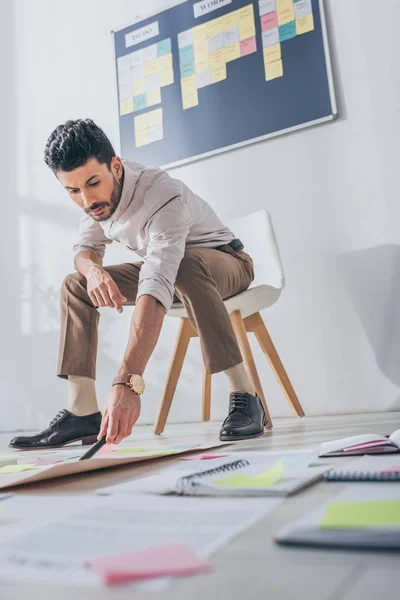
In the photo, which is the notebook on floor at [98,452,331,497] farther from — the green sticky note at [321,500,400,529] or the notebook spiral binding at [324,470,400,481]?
the green sticky note at [321,500,400,529]

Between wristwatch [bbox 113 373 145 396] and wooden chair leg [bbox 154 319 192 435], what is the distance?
89cm

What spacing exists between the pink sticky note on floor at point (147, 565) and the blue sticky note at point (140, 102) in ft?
8.69

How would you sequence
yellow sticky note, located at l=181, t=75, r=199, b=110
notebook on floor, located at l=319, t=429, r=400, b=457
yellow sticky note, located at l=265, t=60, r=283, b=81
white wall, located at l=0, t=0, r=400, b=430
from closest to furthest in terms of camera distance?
notebook on floor, located at l=319, t=429, r=400, b=457, white wall, located at l=0, t=0, r=400, b=430, yellow sticky note, located at l=265, t=60, r=283, b=81, yellow sticky note, located at l=181, t=75, r=199, b=110

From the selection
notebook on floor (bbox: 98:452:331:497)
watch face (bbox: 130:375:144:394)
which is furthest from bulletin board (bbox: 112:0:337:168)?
notebook on floor (bbox: 98:452:331:497)

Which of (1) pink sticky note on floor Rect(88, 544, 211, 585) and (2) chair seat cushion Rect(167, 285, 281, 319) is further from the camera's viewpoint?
(2) chair seat cushion Rect(167, 285, 281, 319)

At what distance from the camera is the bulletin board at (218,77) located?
2383mm

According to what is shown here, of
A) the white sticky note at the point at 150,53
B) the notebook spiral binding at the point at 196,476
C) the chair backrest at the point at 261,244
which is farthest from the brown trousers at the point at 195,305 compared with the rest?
the white sticky note at the point at 150,53

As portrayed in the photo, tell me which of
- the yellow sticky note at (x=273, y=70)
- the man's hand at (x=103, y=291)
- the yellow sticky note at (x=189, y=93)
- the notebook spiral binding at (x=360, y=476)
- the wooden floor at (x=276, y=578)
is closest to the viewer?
the wooden floor at (x=276, y=578)

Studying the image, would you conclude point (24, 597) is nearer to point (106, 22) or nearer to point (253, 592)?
point (253, 592)

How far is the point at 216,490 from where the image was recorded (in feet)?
1.86

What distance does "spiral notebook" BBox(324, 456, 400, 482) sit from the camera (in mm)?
557

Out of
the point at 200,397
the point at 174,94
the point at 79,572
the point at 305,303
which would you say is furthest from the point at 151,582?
the point at 174,94

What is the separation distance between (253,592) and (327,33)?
94.7 inches

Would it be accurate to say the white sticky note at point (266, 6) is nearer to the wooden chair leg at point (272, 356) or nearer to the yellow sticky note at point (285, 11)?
the yellow sticky note at point (285, 11)
